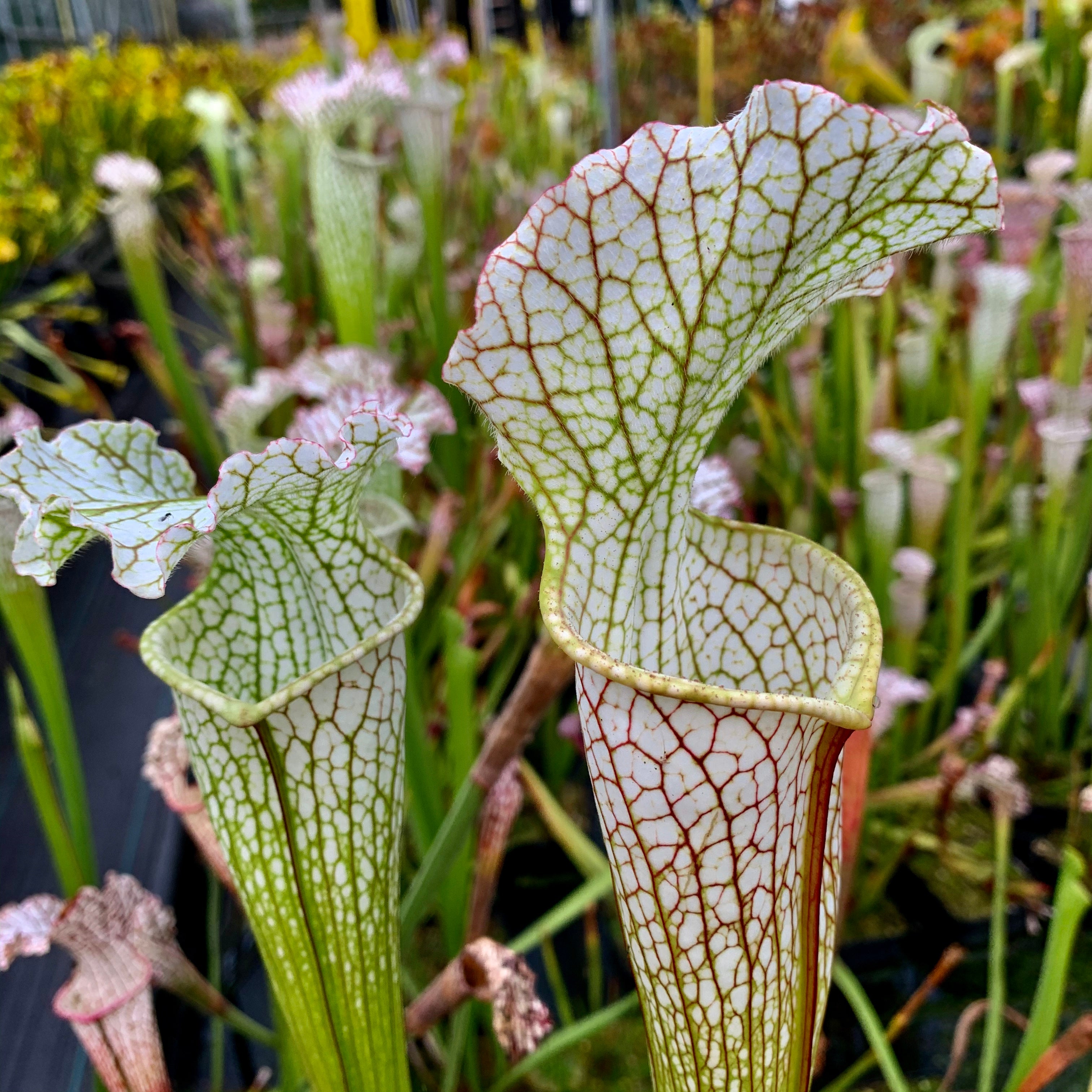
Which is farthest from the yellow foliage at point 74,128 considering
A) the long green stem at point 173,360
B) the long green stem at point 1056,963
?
the long green stem at point 1056,963

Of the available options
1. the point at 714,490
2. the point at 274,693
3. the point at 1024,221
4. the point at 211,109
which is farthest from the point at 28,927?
the point at 211,109

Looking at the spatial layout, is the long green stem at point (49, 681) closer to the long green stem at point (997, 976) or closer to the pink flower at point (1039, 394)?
the long green stem at point (997, 976)

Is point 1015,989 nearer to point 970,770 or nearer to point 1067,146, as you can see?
point 970,770

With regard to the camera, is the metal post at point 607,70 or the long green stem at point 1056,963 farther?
the metal post at point 607,70

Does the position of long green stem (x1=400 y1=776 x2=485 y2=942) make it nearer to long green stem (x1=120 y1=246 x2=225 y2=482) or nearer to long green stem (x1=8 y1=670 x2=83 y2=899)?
long green stem (x1=8 y1=670 x2=83 y2=899)

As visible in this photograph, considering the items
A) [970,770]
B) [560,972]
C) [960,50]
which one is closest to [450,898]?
[560,972]
